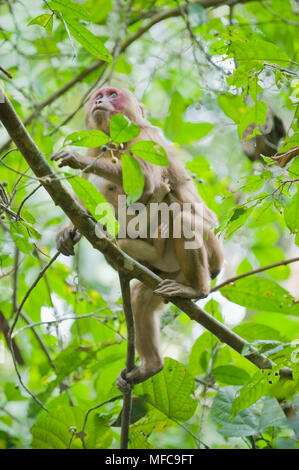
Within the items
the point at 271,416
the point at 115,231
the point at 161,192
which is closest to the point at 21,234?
the point at 115,231

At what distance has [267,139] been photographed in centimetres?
478

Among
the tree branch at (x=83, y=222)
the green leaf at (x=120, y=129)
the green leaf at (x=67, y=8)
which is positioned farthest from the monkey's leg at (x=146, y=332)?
the green leaf at (x=67, y=8)

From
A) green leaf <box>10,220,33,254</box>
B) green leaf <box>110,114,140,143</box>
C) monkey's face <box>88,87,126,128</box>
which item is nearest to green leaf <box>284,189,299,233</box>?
green leaf <box>110,114,140,143</box>

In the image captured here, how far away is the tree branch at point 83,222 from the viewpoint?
292 centimetres

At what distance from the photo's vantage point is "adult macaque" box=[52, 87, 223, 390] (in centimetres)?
418

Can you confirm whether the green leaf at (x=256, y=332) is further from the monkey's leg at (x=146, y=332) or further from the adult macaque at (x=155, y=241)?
the monkey's leg at (x=146, y=332)

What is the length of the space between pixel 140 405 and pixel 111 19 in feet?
13.6

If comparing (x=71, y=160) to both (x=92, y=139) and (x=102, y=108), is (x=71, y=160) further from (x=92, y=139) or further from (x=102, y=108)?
A: (x=102, y=108)

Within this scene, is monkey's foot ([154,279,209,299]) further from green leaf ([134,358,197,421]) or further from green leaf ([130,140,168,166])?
green leaf ([130,140,168,166])

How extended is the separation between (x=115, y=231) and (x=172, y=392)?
160 centimetres

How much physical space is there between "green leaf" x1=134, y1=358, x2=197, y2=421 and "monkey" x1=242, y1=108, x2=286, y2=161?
1.71m

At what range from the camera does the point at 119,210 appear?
180 inches

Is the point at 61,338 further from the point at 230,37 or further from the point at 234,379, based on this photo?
the point at 230,37
